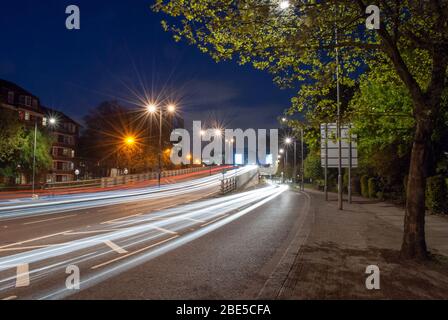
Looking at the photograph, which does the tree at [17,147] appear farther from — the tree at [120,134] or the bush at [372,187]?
the bush at [372,187]

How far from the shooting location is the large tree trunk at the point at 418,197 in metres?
8.23

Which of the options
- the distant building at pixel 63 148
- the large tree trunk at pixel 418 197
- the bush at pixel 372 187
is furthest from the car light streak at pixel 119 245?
the distant building at pixel 63 148

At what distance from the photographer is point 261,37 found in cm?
973

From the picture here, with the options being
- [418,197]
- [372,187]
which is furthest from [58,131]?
[418,197]

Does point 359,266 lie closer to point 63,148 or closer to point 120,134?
point 120,134

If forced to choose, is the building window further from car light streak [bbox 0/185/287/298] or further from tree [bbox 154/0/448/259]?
tree [bbox 154/0/448/259]

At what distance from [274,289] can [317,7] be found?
6.19 m

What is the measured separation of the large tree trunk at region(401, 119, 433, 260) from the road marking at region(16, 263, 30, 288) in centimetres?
815

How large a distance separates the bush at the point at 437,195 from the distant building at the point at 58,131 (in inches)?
2301

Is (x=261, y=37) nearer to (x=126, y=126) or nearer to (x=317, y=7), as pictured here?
(x=317, y=7)

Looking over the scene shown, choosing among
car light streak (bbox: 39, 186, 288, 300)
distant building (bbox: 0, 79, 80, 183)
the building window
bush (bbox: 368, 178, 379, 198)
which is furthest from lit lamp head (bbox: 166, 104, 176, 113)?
the building window

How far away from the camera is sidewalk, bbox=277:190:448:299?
620 centimetres

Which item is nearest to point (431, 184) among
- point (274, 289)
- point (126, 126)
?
point (274, 289)
